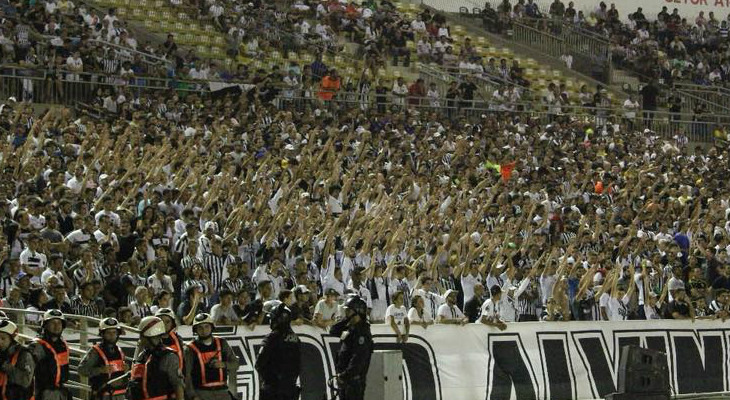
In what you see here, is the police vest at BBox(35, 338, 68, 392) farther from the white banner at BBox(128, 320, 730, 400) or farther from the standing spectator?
the standing spectator

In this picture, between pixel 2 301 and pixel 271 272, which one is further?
pixel 271 272

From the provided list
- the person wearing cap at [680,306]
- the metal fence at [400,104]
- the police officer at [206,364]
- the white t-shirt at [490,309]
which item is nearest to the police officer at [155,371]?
the police officer at [206,364]

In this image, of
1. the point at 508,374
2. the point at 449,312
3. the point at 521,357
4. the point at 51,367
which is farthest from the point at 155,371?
the point at 521,357

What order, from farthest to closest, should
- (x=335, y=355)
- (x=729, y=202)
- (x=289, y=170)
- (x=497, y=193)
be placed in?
(x=729, y=202)
(x=497, y=193)
(x=289, y=170)
(x=335, y=355)

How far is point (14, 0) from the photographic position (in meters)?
29.4

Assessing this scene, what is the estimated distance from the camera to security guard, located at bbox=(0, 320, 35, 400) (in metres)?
12.5

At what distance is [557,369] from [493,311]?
105 centimetres

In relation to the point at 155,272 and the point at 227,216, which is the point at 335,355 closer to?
the point at 155,272

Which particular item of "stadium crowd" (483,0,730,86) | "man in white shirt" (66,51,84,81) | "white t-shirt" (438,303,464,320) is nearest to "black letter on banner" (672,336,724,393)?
"white t-shirt" (438,303,464,320)

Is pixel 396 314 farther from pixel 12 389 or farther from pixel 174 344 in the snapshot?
pixel 12 389

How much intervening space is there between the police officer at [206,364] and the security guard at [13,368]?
1376 millimetres

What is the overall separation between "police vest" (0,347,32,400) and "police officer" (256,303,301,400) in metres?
2.21

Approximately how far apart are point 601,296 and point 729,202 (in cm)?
805

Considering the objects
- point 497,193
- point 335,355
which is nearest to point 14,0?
point 497,193
